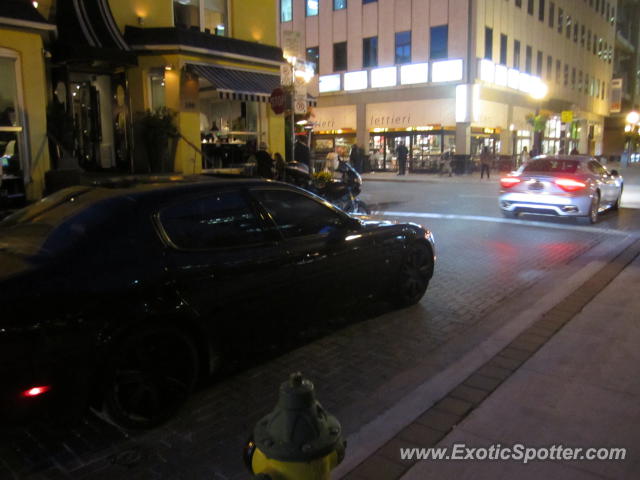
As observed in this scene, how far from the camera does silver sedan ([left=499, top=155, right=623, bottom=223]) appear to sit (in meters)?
11.8

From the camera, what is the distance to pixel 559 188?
38.8ft

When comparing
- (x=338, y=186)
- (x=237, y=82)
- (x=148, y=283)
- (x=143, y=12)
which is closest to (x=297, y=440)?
(x=148, y=283)

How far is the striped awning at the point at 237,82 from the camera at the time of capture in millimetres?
13336

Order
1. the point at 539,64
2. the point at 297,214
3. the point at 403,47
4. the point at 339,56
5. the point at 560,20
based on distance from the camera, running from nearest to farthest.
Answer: the point at 297,214, the point at 403,47, the point at 339,56, the point at 539,64, the point at 560,20

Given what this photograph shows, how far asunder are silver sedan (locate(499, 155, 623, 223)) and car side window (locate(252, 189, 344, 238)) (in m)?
8.14

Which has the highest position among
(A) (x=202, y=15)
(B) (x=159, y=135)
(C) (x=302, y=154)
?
(A) (x=202, y=15)

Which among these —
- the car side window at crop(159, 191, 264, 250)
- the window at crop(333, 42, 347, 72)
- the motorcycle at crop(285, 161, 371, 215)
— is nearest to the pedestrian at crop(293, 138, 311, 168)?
the motorcycle at crop(285, 161, 371, 215)

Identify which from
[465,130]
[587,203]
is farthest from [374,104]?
[587,203]

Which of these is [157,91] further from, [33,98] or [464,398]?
[464,398]

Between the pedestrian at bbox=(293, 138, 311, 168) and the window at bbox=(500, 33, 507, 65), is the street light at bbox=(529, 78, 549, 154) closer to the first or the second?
the window at bbox=(500, 33, 507, 65)

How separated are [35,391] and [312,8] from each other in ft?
121

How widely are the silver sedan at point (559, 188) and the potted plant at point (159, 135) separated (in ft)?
25.7

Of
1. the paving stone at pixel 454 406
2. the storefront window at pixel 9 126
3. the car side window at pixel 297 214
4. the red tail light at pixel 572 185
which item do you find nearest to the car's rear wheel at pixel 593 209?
the red tail light at pixel 572 185

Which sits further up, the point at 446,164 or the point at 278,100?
the point at 278,100
